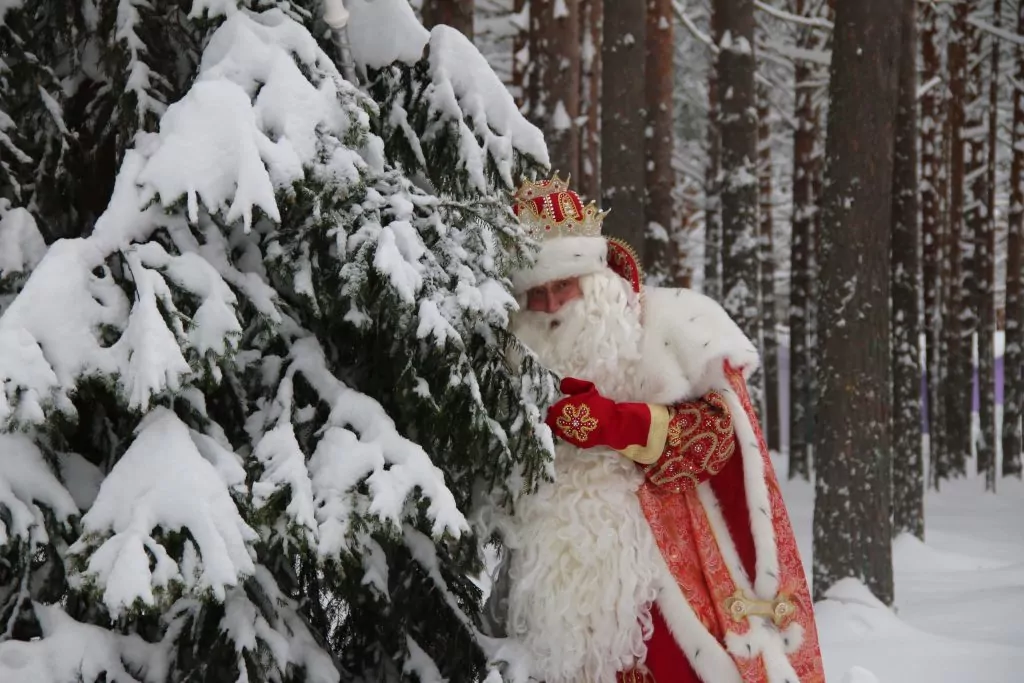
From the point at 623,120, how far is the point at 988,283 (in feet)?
36.9

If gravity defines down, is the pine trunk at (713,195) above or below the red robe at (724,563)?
below

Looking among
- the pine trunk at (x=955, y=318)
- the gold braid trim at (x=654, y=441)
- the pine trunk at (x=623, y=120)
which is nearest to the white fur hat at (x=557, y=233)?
the gold braid trim at (x=654, y=441)

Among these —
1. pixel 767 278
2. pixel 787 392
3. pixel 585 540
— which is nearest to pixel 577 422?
pixel 585 540

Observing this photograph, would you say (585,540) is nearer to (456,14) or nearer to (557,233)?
(557,233)

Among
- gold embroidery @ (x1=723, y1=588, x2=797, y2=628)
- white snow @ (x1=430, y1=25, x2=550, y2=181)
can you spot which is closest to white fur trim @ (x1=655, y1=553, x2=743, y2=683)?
gold embroidery @ (x1=723, y1=588, x2=797, y2=628)

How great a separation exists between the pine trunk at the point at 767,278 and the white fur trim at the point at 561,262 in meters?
16.1

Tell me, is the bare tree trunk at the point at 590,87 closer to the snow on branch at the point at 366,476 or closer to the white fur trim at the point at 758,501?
the white fur trim at the point at 758,501

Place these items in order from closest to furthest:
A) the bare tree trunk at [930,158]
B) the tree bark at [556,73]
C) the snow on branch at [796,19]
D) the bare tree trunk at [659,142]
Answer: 1. the tree bark at [556,73]
2. the snow on branch at [796,19]
3. the bare tree trunk at [659,142]
4. the bare tree trunk at [930,158]

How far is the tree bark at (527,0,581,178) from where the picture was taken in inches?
375

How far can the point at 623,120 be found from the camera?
8.68m

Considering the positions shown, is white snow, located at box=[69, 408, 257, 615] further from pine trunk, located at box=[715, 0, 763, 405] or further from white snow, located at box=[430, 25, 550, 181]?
pine trunk, located at box=[715, 0, 763, 405]

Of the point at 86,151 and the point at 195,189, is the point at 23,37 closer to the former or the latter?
the point at 86,151

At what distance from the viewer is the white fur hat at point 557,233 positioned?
3.12m

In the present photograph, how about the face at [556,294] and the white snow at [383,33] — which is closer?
the white snow at [383,33]
